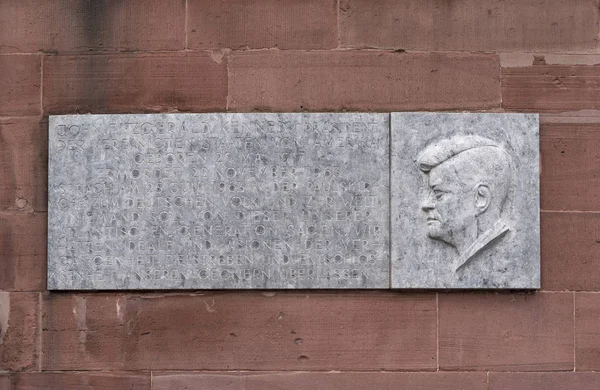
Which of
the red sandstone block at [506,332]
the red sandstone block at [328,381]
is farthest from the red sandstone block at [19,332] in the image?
the red sandstone block at [506,332]

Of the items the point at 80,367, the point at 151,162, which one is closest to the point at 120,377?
the point at 80,367

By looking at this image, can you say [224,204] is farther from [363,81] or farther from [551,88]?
[551,88]

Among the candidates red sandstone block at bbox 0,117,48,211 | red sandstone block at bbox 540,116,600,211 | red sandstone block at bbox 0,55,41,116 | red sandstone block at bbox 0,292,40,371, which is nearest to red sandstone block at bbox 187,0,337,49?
red sandstone block at bbox 0,55,41,116

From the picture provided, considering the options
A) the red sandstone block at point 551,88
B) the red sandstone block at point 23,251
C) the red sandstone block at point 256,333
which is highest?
the red sandstone block at point 551,88

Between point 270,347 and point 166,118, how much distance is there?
1871mm

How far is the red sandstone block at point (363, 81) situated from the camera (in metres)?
7.92

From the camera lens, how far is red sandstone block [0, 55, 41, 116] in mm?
8016

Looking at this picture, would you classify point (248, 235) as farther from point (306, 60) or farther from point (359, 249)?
point (306, 60)

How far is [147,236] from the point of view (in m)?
7.80

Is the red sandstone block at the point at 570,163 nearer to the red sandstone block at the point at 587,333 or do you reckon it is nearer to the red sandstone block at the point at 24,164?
the red sandstone block at the point at 587,333

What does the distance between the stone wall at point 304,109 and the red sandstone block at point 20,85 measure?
0.06 ft

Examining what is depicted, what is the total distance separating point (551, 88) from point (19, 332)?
4394 millimetres

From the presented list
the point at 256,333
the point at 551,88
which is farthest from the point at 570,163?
the point at 256,333

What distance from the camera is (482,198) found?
7.70 m
